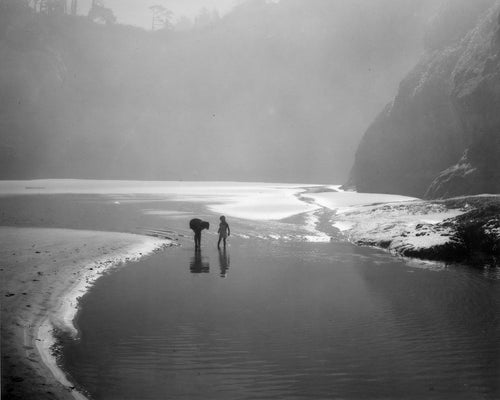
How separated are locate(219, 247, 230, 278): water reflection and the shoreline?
3284 mm

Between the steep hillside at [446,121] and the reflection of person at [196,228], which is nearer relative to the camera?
the reflection of person at [196,228]

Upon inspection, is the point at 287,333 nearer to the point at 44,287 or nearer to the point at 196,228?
the point at 44,287

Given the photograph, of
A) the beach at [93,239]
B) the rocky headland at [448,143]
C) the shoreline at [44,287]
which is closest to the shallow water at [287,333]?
the shoreline at [44,287]

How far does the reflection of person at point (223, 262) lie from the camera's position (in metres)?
17.2

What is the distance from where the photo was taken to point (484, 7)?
59.9 metres

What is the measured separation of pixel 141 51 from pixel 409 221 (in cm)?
16151

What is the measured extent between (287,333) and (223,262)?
900cm

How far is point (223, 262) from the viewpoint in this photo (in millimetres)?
19406

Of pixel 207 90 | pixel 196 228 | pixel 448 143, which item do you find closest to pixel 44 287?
pixel 196 228

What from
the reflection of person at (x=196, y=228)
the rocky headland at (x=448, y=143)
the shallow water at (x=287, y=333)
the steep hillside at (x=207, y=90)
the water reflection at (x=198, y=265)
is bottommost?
the shallow water at (x=287, y=333)

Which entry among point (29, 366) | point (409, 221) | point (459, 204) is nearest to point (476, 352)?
point (29, 366)

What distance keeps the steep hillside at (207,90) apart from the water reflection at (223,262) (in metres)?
117

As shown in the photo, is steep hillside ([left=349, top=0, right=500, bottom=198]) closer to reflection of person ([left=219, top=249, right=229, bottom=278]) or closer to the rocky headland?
the rocky headland

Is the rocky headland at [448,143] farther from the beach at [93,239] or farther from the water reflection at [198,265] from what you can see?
the water reflection at [198,265]
